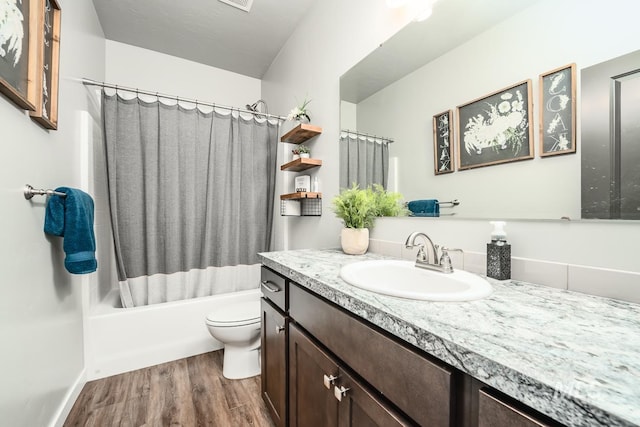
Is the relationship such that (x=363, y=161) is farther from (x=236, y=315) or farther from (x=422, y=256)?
(x=236, y=315)

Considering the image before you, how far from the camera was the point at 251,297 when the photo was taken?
2229 mm

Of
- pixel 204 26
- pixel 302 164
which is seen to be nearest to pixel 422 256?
pixel 302 164

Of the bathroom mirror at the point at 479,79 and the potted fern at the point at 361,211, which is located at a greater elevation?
the bathroom mirror at the point at 479,79

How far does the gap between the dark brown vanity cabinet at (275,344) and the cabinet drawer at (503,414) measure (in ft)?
2.54

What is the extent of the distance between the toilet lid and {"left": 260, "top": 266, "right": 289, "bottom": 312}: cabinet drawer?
44cm

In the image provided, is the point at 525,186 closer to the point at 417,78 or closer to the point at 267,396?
the point at 417,78

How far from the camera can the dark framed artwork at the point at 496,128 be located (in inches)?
34.0

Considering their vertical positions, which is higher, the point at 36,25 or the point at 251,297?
the point at 36,25

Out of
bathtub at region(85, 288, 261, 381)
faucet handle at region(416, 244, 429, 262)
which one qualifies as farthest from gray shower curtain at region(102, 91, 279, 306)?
faucet handle at region(416, 244, 429, 262)

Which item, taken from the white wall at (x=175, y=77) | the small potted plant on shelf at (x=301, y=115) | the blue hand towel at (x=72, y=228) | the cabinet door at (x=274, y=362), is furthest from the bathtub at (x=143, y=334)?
the white wall at (x=175, y=77)

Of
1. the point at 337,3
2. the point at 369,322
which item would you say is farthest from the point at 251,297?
the point at 337,3

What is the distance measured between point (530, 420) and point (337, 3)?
213cm

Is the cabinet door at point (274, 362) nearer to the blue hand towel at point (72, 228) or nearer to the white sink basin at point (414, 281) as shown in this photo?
the white sink basin at point (414, 281)

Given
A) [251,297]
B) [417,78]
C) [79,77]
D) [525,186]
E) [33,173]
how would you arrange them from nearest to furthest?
[525,186] → [33,173] → [417,78] → [79,77] → [251,297]
